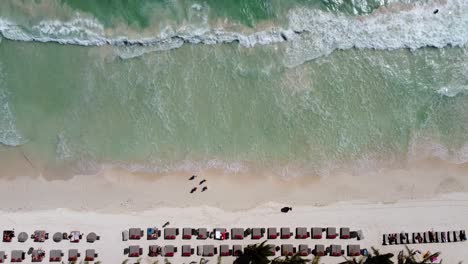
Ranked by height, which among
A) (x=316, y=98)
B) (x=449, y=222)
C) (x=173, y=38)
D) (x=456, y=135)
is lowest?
(x=449, y=222)

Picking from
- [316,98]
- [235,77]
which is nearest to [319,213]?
[316,98]

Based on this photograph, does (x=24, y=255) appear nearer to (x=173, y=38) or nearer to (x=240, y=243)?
A: (x=240, y=243)

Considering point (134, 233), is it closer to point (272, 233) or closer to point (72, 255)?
point (72, 255)

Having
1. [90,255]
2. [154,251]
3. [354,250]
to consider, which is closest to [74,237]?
[90,255]

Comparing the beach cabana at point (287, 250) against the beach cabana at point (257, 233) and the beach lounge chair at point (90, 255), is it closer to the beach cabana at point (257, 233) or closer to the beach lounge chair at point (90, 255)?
the beach cabana at point (257, 233)

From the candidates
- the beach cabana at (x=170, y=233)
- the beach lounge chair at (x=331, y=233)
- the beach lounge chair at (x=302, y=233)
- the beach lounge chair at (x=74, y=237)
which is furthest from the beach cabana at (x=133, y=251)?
the beach lounge chair at (x=331, y=233)

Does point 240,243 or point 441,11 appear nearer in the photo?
point 240,243
